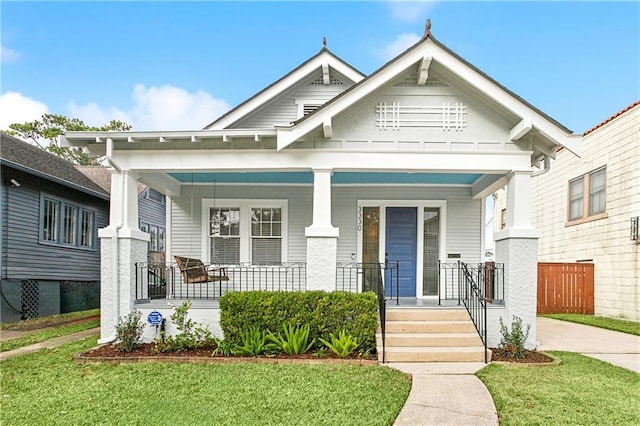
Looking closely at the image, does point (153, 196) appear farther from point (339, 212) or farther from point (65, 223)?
point (339, 212)

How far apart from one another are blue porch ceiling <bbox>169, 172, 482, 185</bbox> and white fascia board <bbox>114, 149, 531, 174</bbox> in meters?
A: 1.35

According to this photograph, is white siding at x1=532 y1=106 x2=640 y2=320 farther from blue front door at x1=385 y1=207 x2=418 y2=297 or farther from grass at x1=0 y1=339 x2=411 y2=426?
grass at x1=0 y1=339 x2=411 y2=426

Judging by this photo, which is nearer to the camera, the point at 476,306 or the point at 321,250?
the point at 321,250

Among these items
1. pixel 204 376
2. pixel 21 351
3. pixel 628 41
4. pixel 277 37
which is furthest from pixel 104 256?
pixel 628 41

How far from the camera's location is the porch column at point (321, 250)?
7254 millimetres

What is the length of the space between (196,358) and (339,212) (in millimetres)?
4842

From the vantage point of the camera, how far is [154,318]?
23.9ft

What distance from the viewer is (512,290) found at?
Answer: 23.8 ft

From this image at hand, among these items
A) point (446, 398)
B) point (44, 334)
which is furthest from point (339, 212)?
point (44, 334)

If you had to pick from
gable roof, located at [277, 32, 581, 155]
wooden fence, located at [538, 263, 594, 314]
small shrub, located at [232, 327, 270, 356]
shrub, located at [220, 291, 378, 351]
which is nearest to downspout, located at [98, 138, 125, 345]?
shrub, located at [220, 291, 378, 351]

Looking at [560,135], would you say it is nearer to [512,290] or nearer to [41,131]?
[512,290]

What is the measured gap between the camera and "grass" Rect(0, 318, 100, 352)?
8.16 m

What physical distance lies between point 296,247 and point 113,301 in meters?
4.07

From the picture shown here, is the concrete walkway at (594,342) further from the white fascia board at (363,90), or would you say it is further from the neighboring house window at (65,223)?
the neighboring house window at (65,223)
